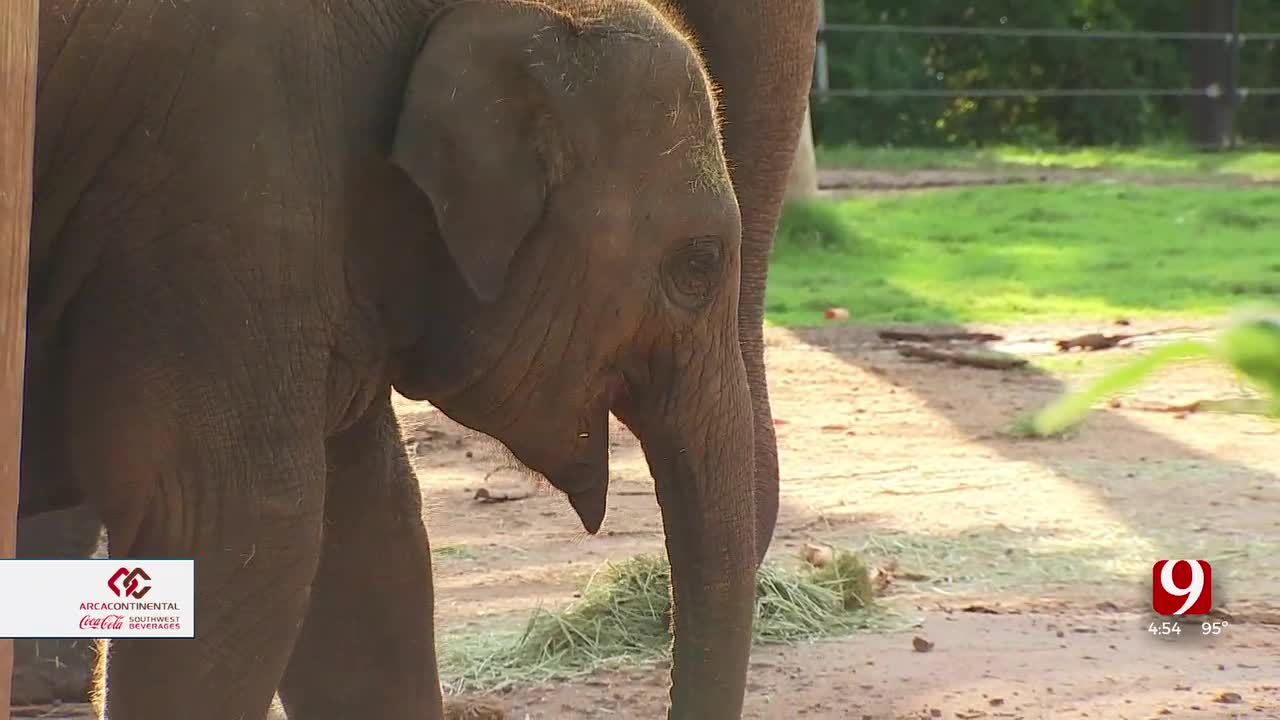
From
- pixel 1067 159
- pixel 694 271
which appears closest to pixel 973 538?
pixel 694 271

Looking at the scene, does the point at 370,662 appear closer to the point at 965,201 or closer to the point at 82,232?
the point at 82,232

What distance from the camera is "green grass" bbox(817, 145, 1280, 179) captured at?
19.5 meters

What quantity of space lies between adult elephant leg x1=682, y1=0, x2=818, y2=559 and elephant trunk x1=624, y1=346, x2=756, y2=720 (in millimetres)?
931

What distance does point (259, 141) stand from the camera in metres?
3.45

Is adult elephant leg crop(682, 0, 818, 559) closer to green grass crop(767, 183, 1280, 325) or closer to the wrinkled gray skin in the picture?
the wrinkled gray skin

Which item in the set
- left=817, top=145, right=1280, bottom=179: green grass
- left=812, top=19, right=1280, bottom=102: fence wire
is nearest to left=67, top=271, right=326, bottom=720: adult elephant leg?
left=817, top=145, right=1280, bottom=179: green grass

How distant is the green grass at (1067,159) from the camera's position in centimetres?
1955

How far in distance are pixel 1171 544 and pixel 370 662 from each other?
2799 mm

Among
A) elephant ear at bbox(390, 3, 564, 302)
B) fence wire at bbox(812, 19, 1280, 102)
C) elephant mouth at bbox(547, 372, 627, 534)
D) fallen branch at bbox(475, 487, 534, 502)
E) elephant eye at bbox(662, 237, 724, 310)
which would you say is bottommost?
fallen branch at bbox(475, 487, 534, 502)

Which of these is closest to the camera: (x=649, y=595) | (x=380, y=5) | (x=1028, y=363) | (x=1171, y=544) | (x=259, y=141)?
(x=259, y=141)

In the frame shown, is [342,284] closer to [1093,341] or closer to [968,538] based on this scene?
[968,538]

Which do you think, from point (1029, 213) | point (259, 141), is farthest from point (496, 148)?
point (1029, 213)

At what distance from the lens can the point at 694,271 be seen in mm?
3797

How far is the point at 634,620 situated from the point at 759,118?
1.32 metres
